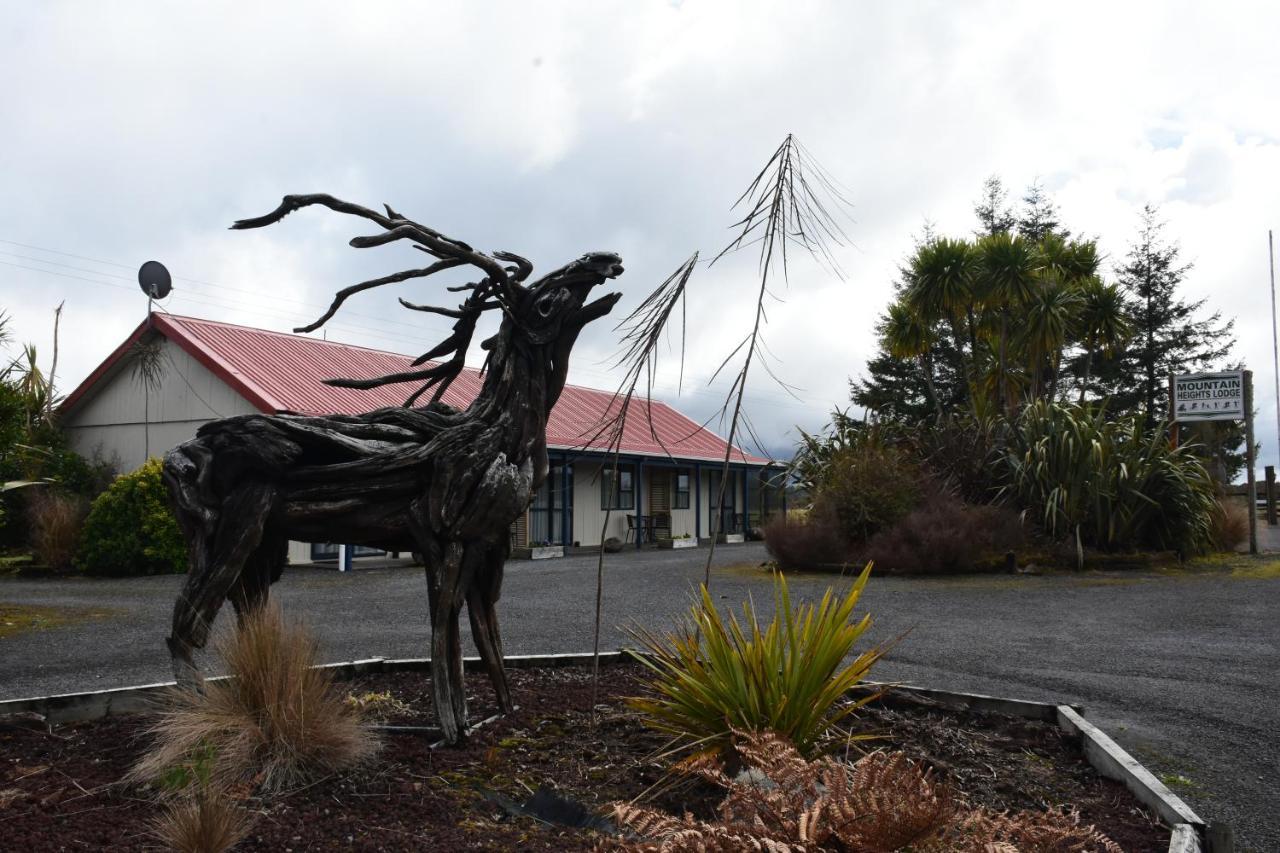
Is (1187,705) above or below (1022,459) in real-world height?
below

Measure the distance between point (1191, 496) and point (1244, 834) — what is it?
42.6ft

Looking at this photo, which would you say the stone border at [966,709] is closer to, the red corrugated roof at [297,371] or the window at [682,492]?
the red corrugated roof at [297,371]

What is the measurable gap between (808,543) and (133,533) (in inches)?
438

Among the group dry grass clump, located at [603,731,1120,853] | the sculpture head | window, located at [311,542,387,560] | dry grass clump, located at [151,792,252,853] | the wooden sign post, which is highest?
the wooden sign post

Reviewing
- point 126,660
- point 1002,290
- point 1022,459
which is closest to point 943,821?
point 126,660

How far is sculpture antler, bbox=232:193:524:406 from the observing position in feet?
12.4

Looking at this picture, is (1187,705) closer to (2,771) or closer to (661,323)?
(661,323)

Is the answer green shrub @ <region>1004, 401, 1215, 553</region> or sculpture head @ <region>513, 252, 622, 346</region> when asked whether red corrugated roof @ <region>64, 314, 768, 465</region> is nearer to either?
green shrub @ <region>1004, 401, 1215, 553</region>

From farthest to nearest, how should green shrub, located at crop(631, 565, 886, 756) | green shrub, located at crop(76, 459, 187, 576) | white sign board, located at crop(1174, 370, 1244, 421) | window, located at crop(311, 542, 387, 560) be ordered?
window, located at crop(311, 542, 387, 560) → white sign board, located at crop(1174, 370, 1244, 421) → green shrub, located at crop(76, 459, 187, 576) → green shrub, located at crop(631, 565, 886, 756)

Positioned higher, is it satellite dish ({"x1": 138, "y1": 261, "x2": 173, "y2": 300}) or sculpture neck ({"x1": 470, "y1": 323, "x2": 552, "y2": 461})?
satellite dish ({"x1": 138, "y1": 261, "x2": 173, "y2": 300})

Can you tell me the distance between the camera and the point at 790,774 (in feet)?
8.57

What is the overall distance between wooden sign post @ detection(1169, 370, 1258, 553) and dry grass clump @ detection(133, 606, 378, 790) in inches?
731

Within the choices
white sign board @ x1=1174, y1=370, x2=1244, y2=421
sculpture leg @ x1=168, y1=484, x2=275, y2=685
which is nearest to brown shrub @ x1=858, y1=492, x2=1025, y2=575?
white sign board @ x1=1174, y1=370, x2=1244, y2=421

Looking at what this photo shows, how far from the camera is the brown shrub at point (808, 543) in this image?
1488 cm
